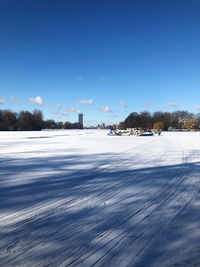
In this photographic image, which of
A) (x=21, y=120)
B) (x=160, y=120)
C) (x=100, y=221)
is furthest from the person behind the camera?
(x=160, y=120)

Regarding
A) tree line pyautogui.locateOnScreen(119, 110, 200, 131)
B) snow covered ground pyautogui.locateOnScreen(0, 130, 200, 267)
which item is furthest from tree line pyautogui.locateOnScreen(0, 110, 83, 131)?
snow covered ground pyautogui.locateOnScreen(0, 130, 200, 267)

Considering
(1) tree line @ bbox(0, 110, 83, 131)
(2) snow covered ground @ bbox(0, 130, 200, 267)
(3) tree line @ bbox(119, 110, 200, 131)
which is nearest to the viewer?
(2) snow covered ground @ bbox(0, 130, 200, 267)

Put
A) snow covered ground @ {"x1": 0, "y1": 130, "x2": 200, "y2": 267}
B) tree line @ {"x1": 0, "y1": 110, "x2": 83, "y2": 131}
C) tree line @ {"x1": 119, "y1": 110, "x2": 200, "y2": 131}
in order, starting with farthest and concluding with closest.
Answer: tree line @ {"x1": 119, "y1": 110, "x2": 200, "y2": 131}
tree line @ {"x1": 0, "y1": 110, "x2": 83, "y2": 131}
snow covered ground @ {"x1": 0, "y1": 130, "x2": 200, "y2": 267}

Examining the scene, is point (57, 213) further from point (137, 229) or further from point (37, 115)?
point (37, 115)

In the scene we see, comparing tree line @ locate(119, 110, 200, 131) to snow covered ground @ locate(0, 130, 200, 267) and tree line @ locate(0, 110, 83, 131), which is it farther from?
snow covered ground @ locate(0, 130, 200, 267)

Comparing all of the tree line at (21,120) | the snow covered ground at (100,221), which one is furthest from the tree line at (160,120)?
the snow covered ground at (100,221)

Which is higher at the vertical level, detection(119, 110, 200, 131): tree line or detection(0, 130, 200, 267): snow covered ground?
detection(119, 110, 200, 131): tree line

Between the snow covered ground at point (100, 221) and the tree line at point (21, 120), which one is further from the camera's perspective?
the tree line at point (21, 120)

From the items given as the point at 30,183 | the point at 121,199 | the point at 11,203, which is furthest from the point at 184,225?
the point at 30,183

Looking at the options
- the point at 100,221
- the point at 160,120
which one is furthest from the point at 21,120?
the point at 100,221

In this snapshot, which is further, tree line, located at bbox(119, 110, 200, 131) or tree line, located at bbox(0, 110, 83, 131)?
tree line, located at bbox(119, 110, 200, 131)

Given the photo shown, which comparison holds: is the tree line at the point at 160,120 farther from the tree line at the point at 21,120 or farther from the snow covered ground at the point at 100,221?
the snow covered ground at the point at 100,221

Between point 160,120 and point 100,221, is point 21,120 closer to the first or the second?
point 160,120

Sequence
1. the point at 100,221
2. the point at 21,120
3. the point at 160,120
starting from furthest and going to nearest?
the point at 160,120 < the point at 21,120 < the point at 100,221
